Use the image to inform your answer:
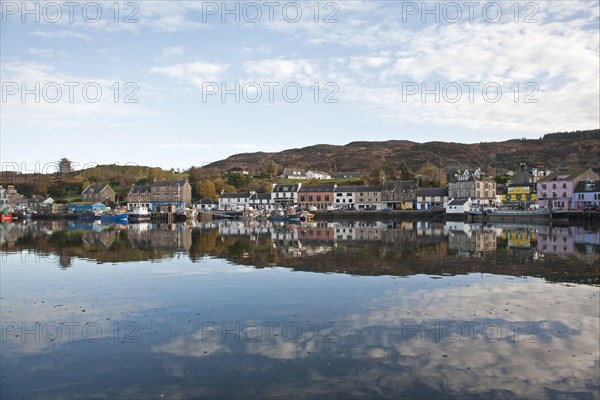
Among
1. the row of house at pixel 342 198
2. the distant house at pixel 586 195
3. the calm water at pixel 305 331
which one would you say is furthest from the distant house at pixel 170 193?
the calm water at pixel 305 331

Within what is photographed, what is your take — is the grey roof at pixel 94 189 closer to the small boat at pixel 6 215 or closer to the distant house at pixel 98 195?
the distant house at pixel 98 195

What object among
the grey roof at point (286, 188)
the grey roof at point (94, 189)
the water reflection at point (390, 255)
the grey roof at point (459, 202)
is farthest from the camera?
the grey roof at point (94, 189)

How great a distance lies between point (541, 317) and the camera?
12195mm

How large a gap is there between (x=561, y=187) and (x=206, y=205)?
7298 centimetres

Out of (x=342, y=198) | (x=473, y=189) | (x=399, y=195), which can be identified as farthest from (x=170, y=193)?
(x=473, y=189)

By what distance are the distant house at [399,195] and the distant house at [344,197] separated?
6.52 meters

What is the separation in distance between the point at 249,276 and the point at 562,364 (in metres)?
12.4

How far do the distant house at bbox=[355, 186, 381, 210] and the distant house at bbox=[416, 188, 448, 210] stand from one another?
8695mm

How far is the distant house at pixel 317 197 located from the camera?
102312mm

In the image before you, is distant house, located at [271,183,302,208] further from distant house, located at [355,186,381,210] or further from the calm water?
the calm water

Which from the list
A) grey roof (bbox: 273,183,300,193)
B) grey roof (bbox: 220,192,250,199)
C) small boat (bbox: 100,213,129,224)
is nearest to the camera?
small boat (bbox: 100,213,129,224)

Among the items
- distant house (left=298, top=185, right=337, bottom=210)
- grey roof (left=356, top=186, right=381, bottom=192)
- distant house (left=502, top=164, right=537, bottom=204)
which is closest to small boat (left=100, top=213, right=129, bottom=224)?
distant house (left=298, top=185, right=337, bottom=210)

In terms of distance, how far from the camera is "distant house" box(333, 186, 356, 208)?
330 ft

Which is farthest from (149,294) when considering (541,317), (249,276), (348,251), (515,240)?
(515,240)
